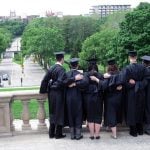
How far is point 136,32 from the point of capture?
4934cm

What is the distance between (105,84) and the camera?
10.0 meters

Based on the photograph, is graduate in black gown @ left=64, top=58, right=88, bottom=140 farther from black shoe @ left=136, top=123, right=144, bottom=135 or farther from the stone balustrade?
black shoe @ left=136, top=123, right=144, bottom=135

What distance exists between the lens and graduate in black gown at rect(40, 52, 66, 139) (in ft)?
33.3

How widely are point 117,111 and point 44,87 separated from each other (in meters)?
1.67

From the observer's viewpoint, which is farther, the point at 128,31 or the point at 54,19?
the point at 54,19

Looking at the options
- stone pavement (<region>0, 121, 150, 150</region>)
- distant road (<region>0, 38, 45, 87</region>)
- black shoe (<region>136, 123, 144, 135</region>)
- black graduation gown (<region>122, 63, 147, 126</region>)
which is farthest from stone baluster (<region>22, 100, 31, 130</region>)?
distant road (<region>0, 38, 45, 87</region>)

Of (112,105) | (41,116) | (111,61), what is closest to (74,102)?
(112,105)

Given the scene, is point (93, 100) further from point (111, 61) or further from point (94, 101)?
point (111, 61)

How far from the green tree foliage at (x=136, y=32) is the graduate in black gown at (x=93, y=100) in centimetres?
3671

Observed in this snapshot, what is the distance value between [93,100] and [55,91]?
2.76 ft

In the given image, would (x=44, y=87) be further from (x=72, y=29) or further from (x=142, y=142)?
(x=72, y=29)

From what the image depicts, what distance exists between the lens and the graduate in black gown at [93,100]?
10148mm

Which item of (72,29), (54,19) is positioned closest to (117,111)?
(72,29)

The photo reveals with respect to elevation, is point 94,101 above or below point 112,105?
above
